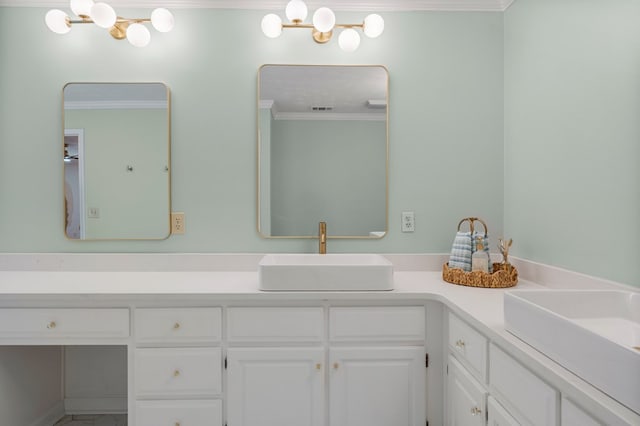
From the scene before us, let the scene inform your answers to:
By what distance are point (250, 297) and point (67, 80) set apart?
5.05 feet

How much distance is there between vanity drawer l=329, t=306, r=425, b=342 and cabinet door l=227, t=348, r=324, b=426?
5.0 inches

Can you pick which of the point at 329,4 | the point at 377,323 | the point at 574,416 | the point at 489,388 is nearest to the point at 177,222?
the point at 377,323

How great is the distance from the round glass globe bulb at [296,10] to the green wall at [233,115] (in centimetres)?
18

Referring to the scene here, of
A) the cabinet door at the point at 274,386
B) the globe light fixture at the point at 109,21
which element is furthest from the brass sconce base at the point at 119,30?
the cabinet door at the point at 274,386

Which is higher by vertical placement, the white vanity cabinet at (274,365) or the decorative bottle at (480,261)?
the decorative bottle at (480,261)

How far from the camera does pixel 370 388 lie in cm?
164

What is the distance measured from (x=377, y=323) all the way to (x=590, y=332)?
36.2 inches

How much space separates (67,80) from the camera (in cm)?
208

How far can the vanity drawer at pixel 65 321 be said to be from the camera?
161cm

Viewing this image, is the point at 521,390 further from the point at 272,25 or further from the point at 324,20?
the point at 272,25

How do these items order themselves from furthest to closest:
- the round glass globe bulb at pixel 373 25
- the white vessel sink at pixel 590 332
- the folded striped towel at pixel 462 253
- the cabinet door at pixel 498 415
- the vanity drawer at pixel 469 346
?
the round glass globe bulb at pixel 373 25 → the folded striped towel at pixel 462 253 → the vanity drawer at pixel 469 346 → the cabinet door at pixel 498 415 → the white vessel sink at pixel 590 332

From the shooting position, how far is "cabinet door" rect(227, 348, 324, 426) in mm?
1624

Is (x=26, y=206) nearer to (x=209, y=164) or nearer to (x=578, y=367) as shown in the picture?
(x=209, y=164)

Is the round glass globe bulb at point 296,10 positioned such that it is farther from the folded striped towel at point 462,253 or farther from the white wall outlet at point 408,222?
the folded striped towel at point 462,253
